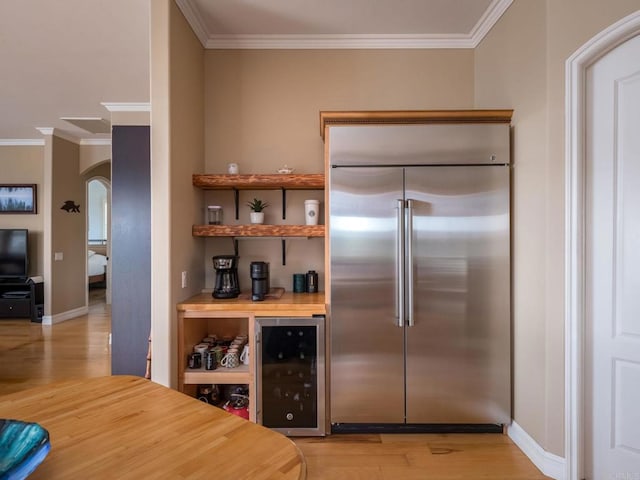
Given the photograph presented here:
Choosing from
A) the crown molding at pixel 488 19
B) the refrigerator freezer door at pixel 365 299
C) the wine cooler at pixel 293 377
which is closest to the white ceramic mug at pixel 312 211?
the refrigerator freezer door at pixel 365 299

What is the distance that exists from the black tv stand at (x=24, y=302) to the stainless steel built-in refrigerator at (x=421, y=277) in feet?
17.9

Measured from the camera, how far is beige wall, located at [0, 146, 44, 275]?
18.2ft

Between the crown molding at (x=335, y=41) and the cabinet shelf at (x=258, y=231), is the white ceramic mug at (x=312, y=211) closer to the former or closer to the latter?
the cabinet shelf at (x=258, y=231)

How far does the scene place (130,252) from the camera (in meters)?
2.81

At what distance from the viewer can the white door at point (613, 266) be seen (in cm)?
156

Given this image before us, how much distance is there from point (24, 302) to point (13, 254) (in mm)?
811

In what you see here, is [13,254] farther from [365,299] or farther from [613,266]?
[613,266]

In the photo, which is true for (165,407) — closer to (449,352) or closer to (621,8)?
(449,352)

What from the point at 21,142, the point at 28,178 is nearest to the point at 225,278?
the point at 28,178

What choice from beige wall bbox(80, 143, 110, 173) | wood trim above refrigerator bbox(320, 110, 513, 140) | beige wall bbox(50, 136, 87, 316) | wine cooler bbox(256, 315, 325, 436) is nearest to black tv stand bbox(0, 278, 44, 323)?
beige wall bbox(50, 136, 87, 316)

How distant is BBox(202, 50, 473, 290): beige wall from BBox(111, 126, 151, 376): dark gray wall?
588mm

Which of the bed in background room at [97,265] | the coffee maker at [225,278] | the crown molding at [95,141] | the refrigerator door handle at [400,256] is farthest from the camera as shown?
the bed in background room at [97,265]

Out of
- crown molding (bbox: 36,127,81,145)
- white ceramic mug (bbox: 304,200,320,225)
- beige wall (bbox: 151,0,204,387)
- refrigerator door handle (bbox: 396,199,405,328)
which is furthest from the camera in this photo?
crown molding (bbox: 36,127,81,145)

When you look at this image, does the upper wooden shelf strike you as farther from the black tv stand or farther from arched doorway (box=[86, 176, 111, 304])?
arched doorway (box=[86, 176, 111, 304])
